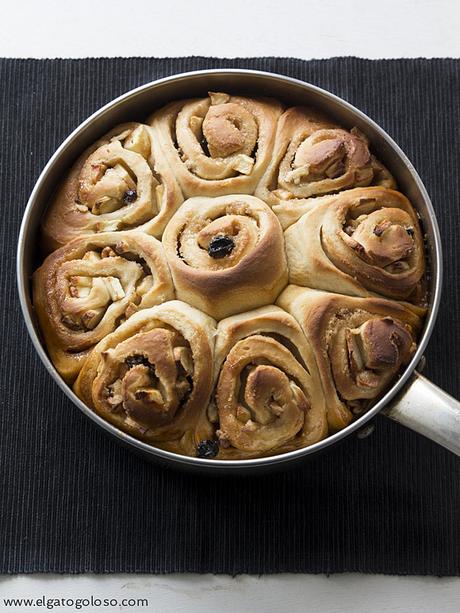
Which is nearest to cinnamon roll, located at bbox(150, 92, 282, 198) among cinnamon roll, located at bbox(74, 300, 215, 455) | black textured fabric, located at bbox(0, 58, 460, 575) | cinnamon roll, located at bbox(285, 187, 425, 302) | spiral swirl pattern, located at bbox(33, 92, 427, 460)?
spiral swirl pattern, located at bbox(33, 92, 427, 460)

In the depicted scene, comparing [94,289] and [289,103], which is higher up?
[289,103]

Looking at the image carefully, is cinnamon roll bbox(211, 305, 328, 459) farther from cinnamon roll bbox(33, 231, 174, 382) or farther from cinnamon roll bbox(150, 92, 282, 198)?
cinnamon roll bbox(150, 92, 282, 198)

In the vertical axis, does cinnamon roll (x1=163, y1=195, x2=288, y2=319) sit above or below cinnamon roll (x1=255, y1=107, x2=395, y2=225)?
below

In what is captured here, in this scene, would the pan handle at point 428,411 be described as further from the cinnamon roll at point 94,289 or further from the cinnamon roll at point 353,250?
the cinnamon roll at point 94,289

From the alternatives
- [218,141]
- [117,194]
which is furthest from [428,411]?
[117,194]

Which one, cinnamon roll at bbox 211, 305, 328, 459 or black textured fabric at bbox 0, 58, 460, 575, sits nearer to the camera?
cinnamon roll at bbox 211, 305, 328, 459

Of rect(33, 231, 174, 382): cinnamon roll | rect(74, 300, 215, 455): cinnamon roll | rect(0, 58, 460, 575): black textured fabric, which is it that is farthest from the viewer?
rect(0, 58, 460, 575): black textured fabric

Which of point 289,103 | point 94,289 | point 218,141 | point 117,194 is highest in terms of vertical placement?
point 289,103

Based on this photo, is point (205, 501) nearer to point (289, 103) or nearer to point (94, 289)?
point (94, 289)
